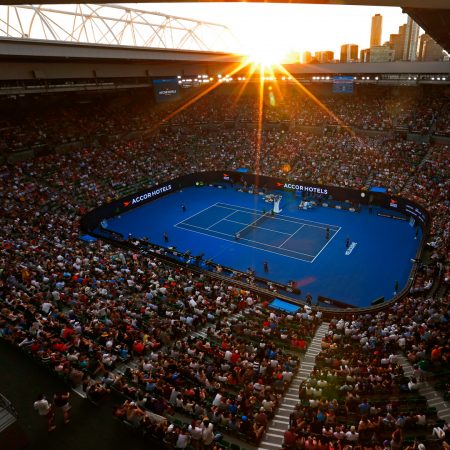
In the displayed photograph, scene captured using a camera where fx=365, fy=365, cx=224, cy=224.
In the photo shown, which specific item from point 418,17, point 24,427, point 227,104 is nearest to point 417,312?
point 418,17

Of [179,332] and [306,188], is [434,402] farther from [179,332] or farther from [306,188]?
[306,188]

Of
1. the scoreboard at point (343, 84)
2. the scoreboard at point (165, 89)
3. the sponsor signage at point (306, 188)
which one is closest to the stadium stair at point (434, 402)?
the sponsor signage at point (306, 188)

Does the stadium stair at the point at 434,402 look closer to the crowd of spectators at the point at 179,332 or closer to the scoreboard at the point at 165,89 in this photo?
the crowd of spectators at the point at 179,332

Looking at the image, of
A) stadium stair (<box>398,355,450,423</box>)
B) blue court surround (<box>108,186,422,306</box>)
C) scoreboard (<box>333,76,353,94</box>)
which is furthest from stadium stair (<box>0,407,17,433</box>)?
scoreboard (<box>333,76,353,94</box>)

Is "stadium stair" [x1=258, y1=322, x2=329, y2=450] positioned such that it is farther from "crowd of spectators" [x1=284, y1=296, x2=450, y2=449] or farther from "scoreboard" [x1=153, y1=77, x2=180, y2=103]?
"scoreboard" [x1=153, y1=77, x2=180, y2=103]

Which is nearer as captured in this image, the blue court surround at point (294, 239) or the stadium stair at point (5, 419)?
the stadium stair at point (5, 419)

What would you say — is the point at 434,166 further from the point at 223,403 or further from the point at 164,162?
the point at 223,403
